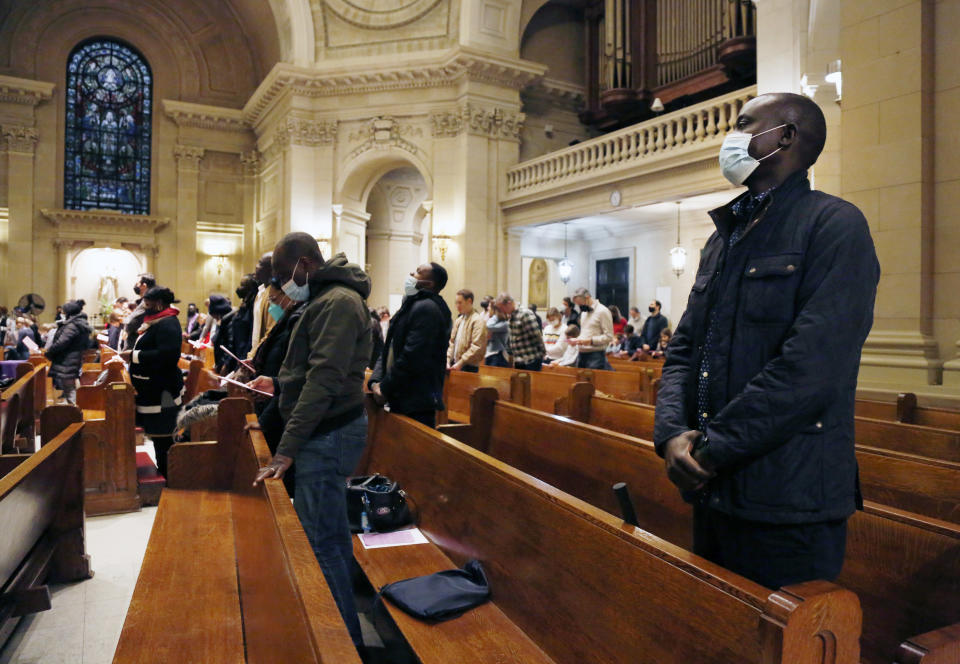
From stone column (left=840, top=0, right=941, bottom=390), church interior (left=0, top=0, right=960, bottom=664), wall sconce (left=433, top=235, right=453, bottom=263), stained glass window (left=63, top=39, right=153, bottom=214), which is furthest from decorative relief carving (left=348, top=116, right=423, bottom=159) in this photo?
stone column (left=840, top=0, right=941, bottom=390)

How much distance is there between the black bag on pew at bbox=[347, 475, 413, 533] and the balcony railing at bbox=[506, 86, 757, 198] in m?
7.70

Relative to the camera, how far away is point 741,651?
1.34 m

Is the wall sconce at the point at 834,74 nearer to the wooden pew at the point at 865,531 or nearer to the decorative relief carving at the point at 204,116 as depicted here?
the wooden pew at the point at 865,531

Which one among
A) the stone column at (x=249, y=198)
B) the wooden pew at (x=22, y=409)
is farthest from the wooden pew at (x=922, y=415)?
the stone column at (x=249, y=198)

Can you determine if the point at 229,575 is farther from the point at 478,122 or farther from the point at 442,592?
the point at 478,122

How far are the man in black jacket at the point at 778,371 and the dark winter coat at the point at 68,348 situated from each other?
26.7 feet

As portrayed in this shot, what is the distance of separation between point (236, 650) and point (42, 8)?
794 inches

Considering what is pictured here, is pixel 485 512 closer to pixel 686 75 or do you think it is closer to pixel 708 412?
pixel 708 412

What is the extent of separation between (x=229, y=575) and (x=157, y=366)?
9.47 ft

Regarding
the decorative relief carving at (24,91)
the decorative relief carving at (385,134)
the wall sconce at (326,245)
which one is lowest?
the wall sconce at (326,245)

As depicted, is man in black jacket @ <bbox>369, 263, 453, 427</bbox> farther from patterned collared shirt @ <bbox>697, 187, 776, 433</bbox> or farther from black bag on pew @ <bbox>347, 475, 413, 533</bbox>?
patterned collared shirt @ <bbox>697, 187, 776, 433</bbox>

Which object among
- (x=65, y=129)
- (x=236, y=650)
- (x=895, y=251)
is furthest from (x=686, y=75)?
(x=65, y=129)

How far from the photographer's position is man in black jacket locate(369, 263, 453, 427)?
12.6ft

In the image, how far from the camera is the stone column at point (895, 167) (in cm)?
415
